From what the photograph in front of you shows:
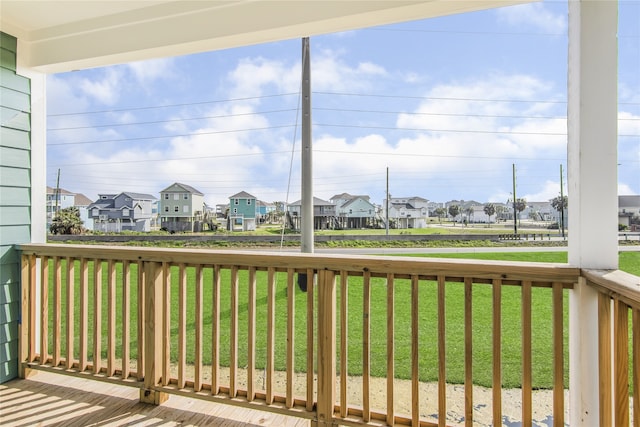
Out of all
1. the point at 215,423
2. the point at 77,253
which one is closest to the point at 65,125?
the point at 77,253

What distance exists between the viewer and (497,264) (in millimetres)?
1458

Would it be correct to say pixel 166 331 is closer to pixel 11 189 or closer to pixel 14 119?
pixel 11 189

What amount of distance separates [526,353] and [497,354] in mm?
108

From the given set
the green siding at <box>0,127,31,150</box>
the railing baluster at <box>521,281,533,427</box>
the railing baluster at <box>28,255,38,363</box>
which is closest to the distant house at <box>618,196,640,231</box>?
the railing baluster at <box>521,281,533,427</box>

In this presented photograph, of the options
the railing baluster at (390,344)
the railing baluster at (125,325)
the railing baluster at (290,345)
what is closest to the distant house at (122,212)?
the railing baluster at (125,325)

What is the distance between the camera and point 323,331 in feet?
Answer: 5.48

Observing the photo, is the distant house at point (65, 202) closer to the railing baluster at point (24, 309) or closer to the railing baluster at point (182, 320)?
the railing baluster at point (24, 309)

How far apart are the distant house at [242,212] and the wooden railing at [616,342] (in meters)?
1.65

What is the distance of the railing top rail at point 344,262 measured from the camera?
1400mm

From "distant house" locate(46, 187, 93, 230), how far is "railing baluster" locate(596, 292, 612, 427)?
2749mm

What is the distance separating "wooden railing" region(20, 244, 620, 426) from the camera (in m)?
1.49

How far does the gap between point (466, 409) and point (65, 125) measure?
297cm

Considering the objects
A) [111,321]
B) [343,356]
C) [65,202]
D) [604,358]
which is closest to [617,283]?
[604,358]

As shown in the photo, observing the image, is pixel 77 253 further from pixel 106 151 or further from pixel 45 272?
pixel 106 151
